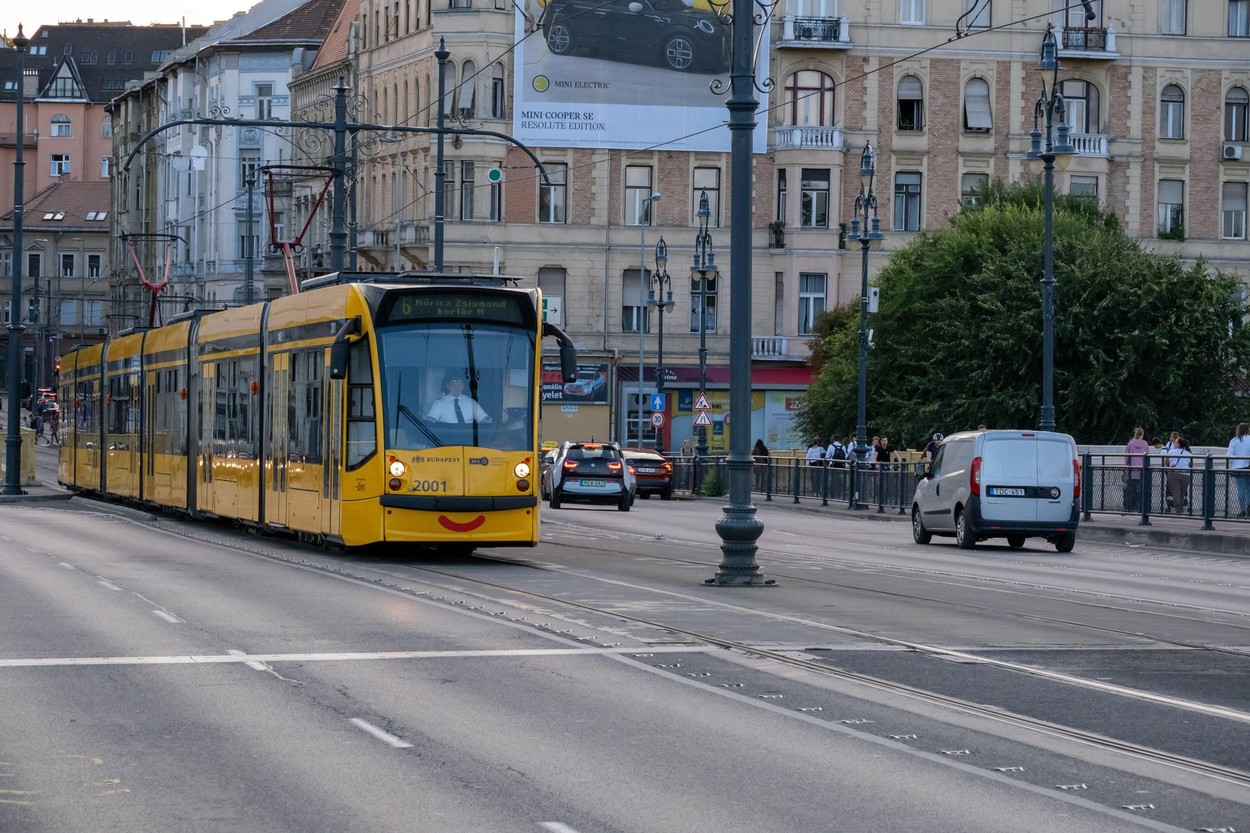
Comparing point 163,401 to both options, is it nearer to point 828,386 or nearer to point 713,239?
point 828,386

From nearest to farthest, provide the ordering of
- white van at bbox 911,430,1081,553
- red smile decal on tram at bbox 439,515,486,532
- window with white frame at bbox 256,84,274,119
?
1. red smile decal on tram at bbox 439,515,486,532
2. white van at bbox 911,430,1081,553
3. window with white frame at bbox 256,84,274,119

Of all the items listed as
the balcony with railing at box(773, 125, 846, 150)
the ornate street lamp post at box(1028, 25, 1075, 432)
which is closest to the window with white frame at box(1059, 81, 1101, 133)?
the balcony with railing at box(773, 125, 846, 150)

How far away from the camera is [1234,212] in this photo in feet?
248

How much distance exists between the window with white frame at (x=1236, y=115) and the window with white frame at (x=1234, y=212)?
169 cm

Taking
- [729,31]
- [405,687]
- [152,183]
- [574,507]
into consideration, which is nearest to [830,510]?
[574,507]

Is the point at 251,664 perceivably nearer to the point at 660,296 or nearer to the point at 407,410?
the point at 407,410

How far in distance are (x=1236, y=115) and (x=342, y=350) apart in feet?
190

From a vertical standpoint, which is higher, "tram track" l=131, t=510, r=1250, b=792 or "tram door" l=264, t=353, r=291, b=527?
"tram door" l=264, t=353, r=291, b=527

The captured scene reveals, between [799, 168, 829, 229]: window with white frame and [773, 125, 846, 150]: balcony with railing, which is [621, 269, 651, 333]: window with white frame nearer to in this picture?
[799, 168, 829, 229]: window with white frame

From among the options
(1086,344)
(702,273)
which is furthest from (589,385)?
(1086,344)

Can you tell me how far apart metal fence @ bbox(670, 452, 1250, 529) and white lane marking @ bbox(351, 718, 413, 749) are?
2366cm

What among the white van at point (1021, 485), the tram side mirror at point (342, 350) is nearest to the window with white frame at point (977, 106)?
the white van at point (1021, 485)

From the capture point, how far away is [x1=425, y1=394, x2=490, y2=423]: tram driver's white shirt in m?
23.2

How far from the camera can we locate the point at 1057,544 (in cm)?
3244
